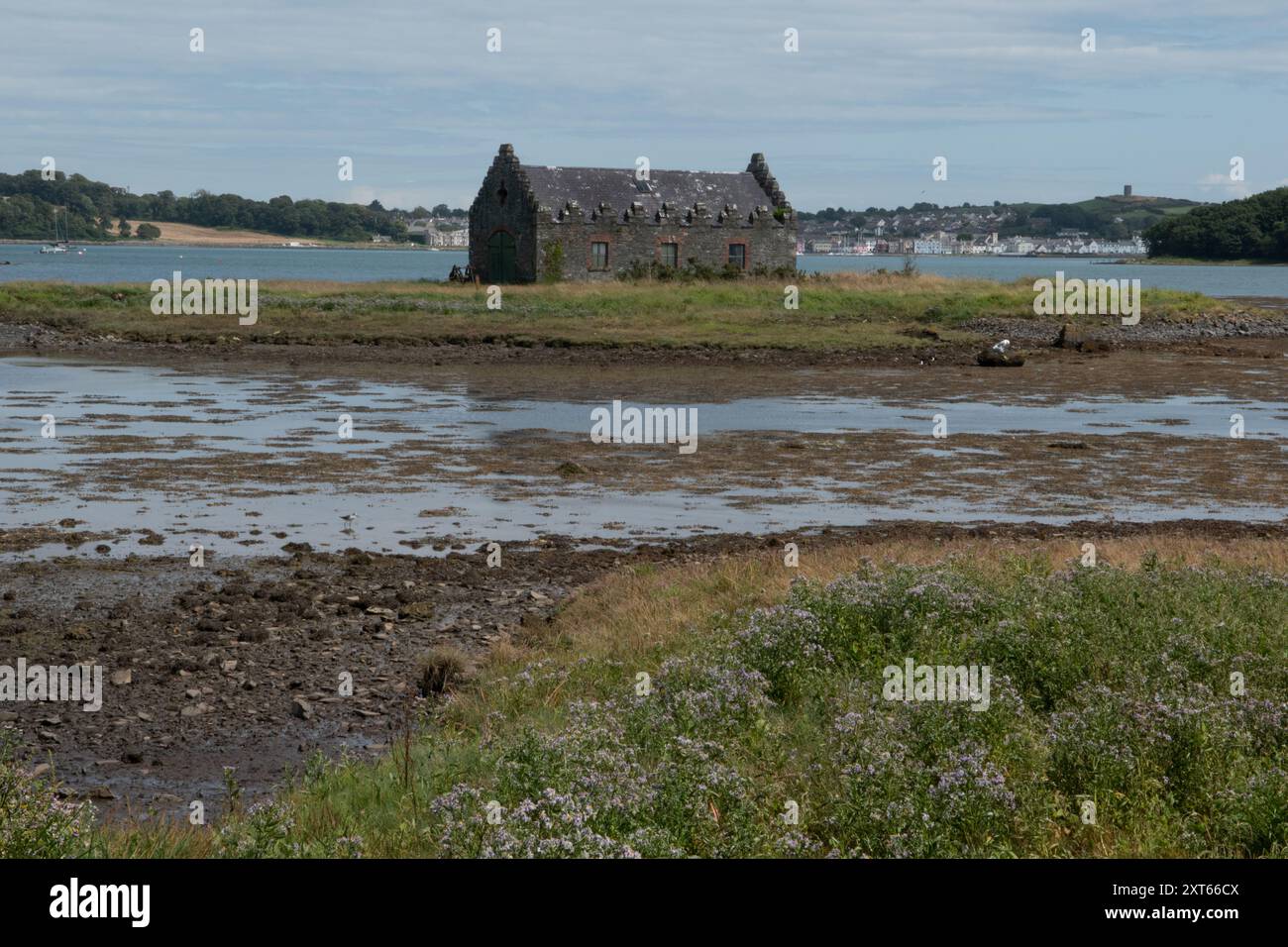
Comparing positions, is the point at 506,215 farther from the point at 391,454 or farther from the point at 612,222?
the point at 391,454

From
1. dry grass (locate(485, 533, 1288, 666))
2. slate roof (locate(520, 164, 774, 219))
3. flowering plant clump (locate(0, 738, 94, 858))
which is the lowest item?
dry grass (locate(485, 533, 1288, 666))

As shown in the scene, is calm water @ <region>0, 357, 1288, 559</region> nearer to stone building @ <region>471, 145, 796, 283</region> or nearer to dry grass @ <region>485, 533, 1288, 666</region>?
dry grass @ <region>485, 533, 1288, 666</region>

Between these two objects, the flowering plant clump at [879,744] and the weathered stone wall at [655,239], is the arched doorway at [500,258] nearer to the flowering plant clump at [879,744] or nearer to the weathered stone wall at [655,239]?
the weathered stone wall at [655,239]

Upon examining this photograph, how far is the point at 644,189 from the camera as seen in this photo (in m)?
73.2

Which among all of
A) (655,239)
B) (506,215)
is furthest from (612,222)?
(506,215)

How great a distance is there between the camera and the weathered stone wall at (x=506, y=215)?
225ft

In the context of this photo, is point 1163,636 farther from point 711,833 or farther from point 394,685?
point 394,685

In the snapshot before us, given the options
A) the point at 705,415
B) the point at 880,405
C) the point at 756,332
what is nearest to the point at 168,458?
the point at 705,415

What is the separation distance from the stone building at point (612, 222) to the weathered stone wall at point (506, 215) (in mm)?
49

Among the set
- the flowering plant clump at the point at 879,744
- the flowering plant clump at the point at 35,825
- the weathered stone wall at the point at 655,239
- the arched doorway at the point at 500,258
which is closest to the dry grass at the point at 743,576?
the flowering plant clump at the point at 879,744

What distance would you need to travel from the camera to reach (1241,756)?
28.2 ft

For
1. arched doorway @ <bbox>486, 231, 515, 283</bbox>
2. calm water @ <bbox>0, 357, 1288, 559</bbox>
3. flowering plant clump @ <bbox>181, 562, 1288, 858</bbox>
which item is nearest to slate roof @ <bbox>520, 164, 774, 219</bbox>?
arched doorway @ <bbox>486, 231, 515, 283</bbox>

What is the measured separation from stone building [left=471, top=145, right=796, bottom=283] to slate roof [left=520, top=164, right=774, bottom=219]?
52mm

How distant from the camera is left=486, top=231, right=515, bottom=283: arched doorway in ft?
230
